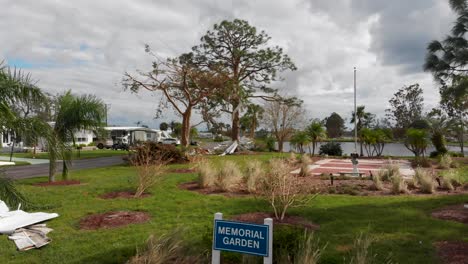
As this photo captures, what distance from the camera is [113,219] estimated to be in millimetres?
7742

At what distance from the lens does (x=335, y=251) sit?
225 inches

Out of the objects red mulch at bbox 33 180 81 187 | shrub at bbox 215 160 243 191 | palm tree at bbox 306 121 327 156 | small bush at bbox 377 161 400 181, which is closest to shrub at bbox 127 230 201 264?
shrub at bbox 215 160 243 191

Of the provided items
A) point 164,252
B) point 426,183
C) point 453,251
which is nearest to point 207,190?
point 426,183

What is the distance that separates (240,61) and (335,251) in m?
28.8

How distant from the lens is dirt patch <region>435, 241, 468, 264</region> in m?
5.39

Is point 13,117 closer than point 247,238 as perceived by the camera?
No

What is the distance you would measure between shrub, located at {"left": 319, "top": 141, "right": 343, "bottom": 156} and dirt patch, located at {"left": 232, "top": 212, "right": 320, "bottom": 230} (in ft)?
84.5

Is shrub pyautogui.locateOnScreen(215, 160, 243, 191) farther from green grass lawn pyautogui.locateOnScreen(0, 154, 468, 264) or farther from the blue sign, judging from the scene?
the blue sign

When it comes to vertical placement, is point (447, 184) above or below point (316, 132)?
below

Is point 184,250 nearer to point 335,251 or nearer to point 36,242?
point 335,251

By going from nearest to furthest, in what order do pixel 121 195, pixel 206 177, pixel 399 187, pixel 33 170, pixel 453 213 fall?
pixel 453 213
pixel 121 195
pixel 399 187
pixel 206 177
pixel 33 170

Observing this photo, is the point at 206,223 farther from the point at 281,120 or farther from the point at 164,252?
the point at 281,120

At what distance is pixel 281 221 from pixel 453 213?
3.61 m

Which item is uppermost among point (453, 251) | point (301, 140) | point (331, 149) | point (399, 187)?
point (301, 140)
